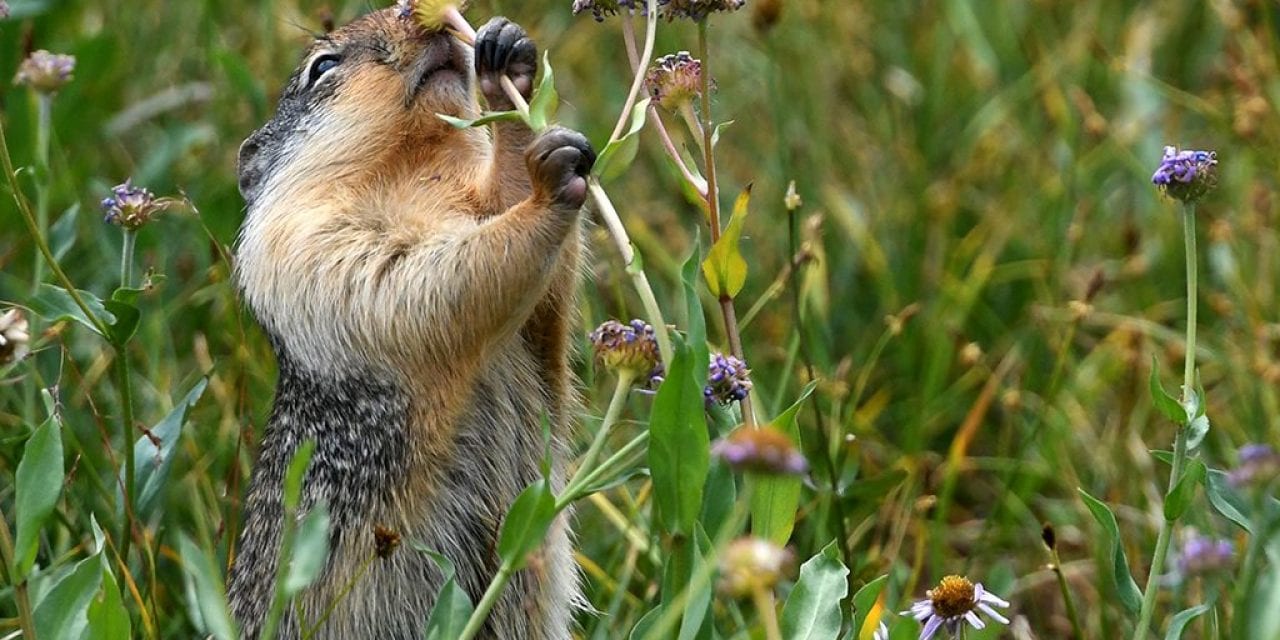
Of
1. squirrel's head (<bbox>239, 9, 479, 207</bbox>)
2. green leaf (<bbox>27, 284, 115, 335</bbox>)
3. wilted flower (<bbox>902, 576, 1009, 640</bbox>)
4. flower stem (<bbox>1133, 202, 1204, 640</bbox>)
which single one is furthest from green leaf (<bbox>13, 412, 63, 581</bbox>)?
flower stem (<bbox>1133, 202, 1204, 640</bbox>)

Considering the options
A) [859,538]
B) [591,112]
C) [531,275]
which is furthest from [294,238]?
[591,112]

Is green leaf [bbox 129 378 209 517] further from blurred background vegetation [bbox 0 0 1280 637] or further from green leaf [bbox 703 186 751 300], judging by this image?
green leaf [bbox 703 186 751 300]

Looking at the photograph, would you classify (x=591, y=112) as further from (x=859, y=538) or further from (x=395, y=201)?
(x=395, y=201)

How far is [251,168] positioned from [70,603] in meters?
1.61

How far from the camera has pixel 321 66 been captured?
4.28m

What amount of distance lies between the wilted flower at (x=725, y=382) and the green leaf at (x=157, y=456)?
4.27ft

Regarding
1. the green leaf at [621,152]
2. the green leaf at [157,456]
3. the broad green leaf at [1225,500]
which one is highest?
the green leaf at [621,152]

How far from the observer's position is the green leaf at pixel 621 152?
306 cm

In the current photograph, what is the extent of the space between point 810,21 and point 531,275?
4.33 metres

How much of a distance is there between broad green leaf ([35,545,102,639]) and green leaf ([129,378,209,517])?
80cm

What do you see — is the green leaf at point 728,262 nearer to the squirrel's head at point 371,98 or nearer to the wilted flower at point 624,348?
the wilted flower at point 624,348

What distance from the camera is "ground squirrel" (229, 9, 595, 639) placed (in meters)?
3.56

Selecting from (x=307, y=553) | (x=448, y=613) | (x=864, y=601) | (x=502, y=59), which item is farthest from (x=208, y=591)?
(x=502, y=59)

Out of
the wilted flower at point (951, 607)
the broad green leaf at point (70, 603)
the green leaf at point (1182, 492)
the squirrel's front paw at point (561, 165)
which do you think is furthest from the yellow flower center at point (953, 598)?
the broad green leaf at point (70, 603)
